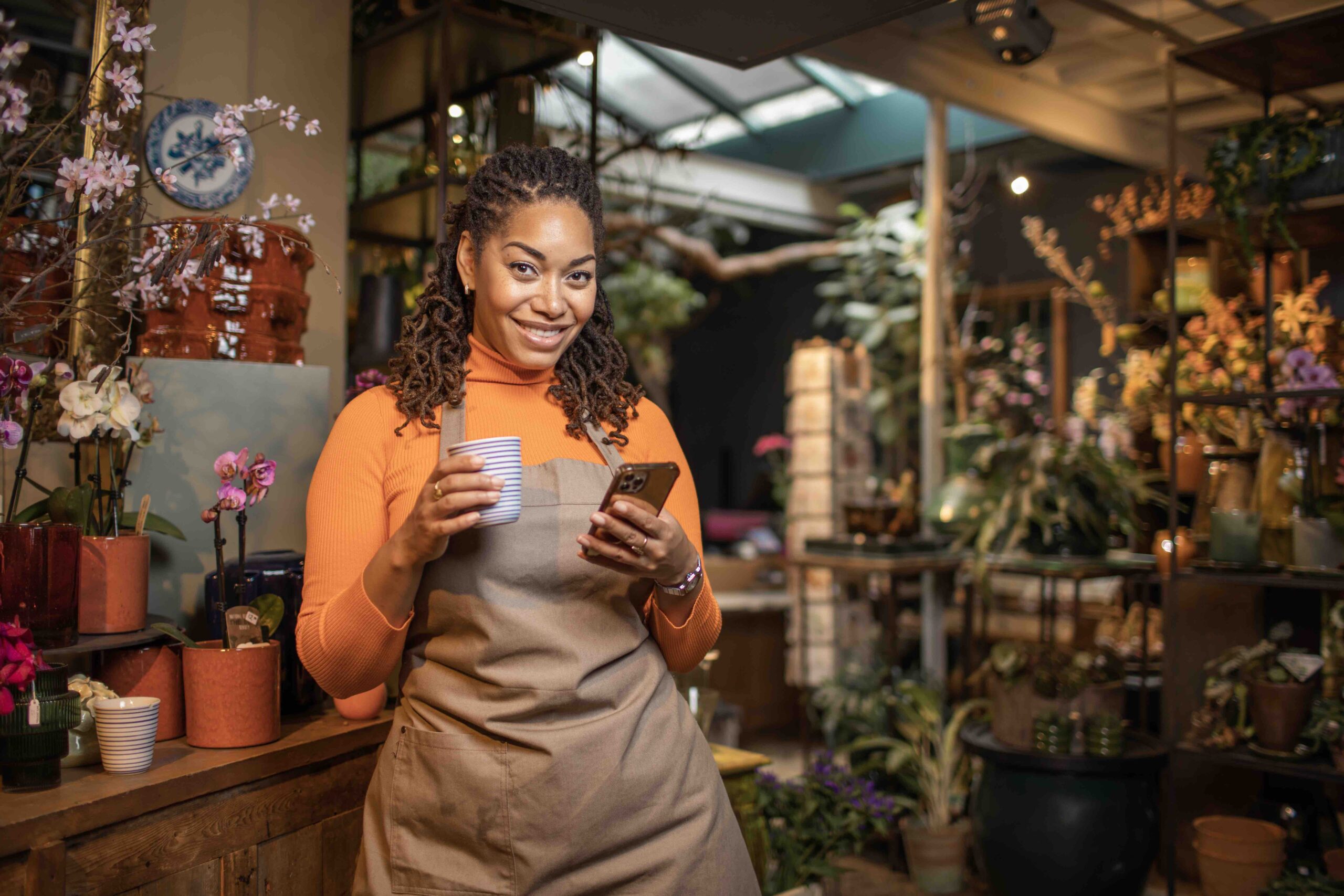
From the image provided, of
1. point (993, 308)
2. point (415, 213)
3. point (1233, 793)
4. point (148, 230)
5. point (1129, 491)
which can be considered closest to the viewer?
point (148, 230)

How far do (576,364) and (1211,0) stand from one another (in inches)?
135

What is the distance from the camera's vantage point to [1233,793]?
3.41m

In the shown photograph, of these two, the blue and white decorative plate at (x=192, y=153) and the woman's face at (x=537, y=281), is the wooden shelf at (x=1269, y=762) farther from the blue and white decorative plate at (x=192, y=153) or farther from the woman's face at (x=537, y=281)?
the blue and white decorative plate at (x=192, y=153)

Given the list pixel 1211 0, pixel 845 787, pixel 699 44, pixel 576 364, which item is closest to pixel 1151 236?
pixel 1211 0

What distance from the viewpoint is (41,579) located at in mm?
1453

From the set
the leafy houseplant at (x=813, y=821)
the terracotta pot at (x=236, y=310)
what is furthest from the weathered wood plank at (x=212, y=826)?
the leafy houseplant at (x=813, y=821)

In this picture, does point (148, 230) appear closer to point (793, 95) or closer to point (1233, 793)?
point (1233, 793)

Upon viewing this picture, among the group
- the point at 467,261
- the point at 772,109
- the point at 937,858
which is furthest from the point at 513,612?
the point at 772,109

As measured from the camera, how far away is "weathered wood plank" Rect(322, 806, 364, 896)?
1.62 m

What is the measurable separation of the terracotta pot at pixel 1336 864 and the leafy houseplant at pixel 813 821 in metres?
1.14

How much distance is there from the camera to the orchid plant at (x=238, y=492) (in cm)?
162

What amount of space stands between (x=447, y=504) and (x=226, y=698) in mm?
642

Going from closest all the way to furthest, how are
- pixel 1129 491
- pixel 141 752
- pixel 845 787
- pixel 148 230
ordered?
pixel 141 752 < pixel 148 230 < pixel 845 787 < pixel 1129 491

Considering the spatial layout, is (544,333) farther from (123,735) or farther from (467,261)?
(123,735)
